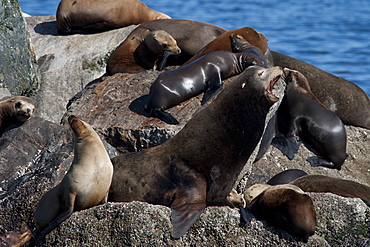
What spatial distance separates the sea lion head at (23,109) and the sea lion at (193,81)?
4.69 ft

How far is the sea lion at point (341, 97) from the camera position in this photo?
352 inches

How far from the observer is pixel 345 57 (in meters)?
19.2

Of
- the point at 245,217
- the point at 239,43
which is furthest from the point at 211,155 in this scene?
the point at 239,43

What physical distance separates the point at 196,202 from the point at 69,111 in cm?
307

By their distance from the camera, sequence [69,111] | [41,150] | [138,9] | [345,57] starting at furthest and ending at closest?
1. [345,57]
2. [138,9]
3. [69,111]
4. [41,150]

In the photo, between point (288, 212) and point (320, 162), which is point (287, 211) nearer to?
point (288, 212)

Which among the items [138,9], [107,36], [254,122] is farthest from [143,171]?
[138,9]

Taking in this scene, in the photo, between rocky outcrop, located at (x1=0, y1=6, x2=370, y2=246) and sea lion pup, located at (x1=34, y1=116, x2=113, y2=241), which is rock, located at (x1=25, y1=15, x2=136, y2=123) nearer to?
rocky outcrop, located at (x1=0, y1=6, x2=370, y2=246)

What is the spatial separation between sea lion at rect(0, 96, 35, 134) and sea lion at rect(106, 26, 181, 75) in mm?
1711

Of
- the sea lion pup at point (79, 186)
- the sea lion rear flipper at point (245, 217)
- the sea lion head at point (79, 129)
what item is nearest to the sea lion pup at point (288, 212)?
the sea lion rear flipper at point (245, 217)

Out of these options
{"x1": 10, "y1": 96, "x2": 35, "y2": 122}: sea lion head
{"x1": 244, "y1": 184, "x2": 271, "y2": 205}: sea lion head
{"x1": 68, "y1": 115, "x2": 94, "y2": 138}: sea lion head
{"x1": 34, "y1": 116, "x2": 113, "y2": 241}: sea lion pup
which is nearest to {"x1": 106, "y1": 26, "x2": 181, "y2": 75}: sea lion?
{"x1": 10, "y1": 96, "x2": 35, "y2": 122}: sea lion head

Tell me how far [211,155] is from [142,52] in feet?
14.3

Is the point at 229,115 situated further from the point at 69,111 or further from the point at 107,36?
the point at 107,36

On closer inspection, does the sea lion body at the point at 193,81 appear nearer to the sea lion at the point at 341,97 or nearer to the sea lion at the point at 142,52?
the sea lion at the point at 142,52
